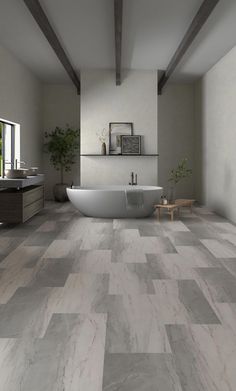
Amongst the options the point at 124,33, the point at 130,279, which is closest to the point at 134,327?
the point at 130,279

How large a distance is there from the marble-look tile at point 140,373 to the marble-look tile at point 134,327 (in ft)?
0.24

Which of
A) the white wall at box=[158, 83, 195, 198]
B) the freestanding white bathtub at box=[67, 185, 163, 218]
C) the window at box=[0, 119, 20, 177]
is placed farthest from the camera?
the white wall at box=[158, 83, 195, 198]

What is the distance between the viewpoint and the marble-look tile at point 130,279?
281 cm

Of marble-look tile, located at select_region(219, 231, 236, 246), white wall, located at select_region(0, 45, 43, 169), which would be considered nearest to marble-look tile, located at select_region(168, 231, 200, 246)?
marble-look tile, located at select_region(219, 231, 236, 246)

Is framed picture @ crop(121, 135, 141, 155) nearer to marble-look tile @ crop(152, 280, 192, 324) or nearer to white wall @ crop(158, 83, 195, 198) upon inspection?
white wall @ crop(158, 83, 195, 198)

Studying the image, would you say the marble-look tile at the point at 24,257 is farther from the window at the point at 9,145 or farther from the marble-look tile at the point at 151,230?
the window at the point at 9,145

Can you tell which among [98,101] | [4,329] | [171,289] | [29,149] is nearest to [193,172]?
[98,101]

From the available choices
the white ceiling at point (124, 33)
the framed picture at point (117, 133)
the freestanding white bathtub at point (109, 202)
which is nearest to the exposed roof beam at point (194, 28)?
the white ceiling at point (124, 33)

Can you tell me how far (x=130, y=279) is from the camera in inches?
121

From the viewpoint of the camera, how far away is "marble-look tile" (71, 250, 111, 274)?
333 cm

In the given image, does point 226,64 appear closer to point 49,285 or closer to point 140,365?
point 49,285

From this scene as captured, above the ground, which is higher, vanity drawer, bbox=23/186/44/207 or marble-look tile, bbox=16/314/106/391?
vanity drawer, bbox=23/186/44/207

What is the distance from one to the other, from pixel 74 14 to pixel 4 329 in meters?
3.83

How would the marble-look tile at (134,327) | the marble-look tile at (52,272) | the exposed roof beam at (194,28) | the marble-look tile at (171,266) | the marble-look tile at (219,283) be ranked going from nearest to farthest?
the marble-look tile at (134,327) < the marble-look tile at (219,283) < the marble-look tile at (52,272) < the marble-look tile at (171,266) < the exposed roof beam at (194,28)
